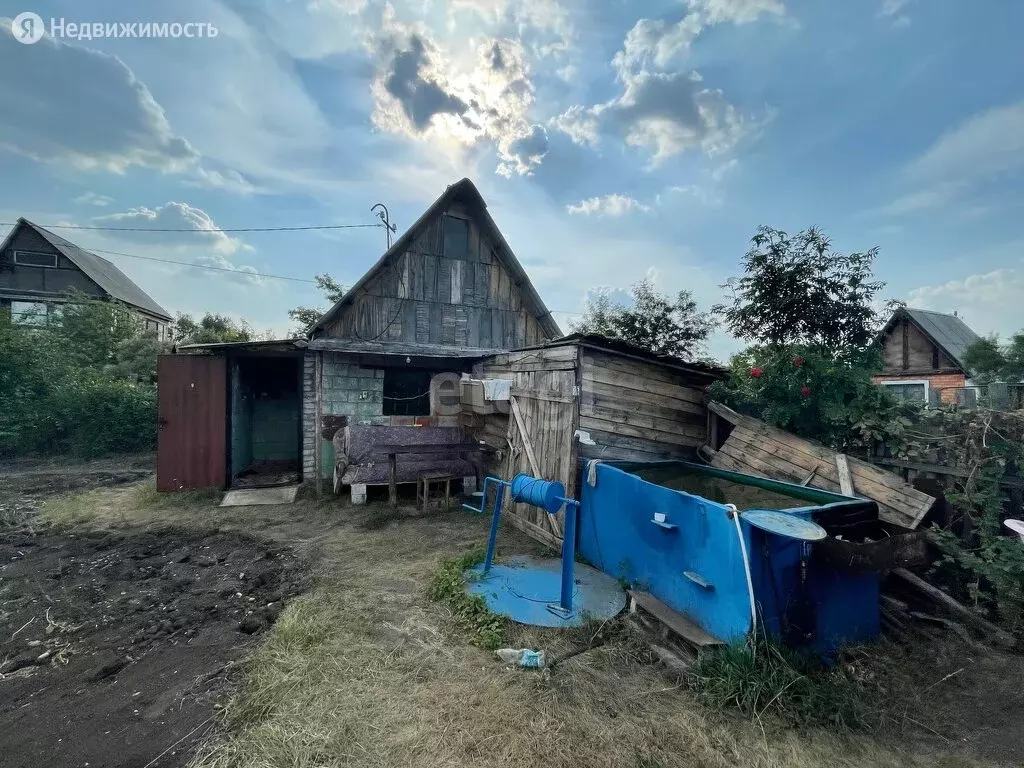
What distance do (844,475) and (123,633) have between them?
22.1 ft

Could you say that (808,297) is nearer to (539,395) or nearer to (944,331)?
(539,395)

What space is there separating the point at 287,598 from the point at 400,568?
3.91 feet

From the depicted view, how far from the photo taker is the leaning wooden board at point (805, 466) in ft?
12.6

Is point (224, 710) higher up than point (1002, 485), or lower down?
lower down

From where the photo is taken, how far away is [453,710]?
273cm

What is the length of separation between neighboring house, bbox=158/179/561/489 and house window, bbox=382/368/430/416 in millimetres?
22

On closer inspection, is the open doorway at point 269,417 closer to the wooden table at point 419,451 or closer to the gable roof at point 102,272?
the wooden table at point 419,451

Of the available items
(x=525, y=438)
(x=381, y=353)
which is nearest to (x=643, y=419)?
(x=525, y=438)

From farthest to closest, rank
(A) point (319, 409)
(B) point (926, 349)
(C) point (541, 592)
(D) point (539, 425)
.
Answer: (B) point (926, 349) → (A) point (319, 409) → (D) point (539, 425) → (C) point (541, 592)

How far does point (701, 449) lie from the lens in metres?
6.05

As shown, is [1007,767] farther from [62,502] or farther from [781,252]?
[62,502]

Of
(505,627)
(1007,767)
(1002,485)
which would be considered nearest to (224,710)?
(505,627)

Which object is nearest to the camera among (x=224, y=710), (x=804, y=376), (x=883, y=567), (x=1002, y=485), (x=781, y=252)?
(x=224, y=710)

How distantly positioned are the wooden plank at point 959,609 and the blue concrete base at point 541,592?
251 centimetres
